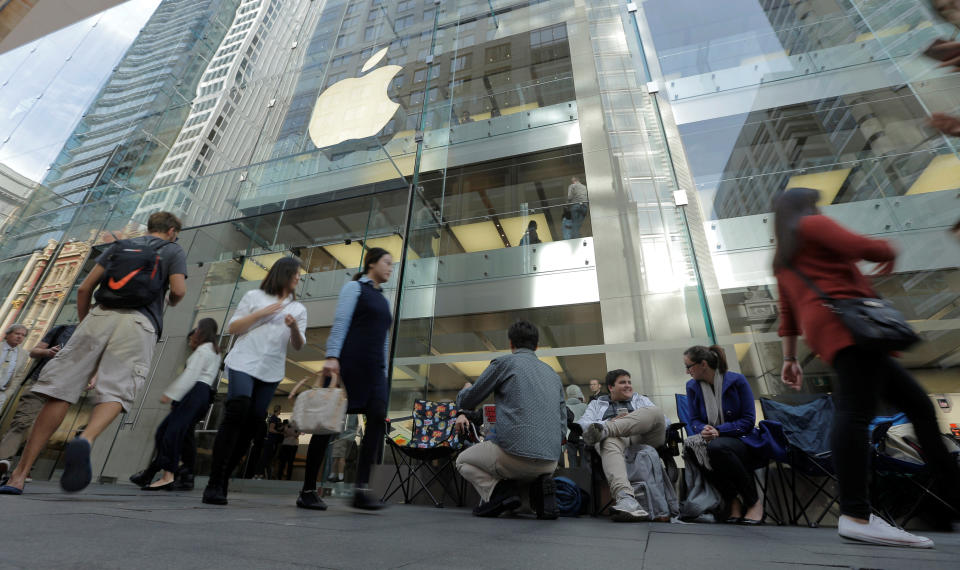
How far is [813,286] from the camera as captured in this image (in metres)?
1.70

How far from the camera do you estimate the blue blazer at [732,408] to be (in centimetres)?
315

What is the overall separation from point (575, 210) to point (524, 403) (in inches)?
206

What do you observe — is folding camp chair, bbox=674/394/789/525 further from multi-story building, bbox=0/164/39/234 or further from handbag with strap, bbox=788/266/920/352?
multi-story building, bbox=0/164/39/234

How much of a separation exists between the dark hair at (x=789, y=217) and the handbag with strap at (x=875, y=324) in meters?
0.29

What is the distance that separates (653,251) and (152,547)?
19.5ft

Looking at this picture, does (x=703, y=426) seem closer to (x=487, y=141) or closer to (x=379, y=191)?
(x=379, y=191)

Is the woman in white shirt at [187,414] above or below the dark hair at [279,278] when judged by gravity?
below

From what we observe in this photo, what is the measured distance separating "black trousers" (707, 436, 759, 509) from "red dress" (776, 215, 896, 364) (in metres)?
1.73

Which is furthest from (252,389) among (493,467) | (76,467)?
(493,467)

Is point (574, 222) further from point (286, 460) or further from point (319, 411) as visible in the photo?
point (286, 460)

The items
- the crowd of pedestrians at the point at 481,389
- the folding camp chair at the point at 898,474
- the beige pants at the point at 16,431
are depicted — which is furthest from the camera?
the beige pants at the point at 16,431

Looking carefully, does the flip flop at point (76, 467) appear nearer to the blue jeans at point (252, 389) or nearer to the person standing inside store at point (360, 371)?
the blue jeans at point (252, 389)

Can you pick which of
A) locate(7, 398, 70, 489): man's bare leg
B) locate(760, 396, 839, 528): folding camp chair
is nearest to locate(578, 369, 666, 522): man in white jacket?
locate(760, 396, 839, 528): folding camp chair

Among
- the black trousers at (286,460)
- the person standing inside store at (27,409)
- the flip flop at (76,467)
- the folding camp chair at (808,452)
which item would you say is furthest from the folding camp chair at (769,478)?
the black trousers at (286,460)
